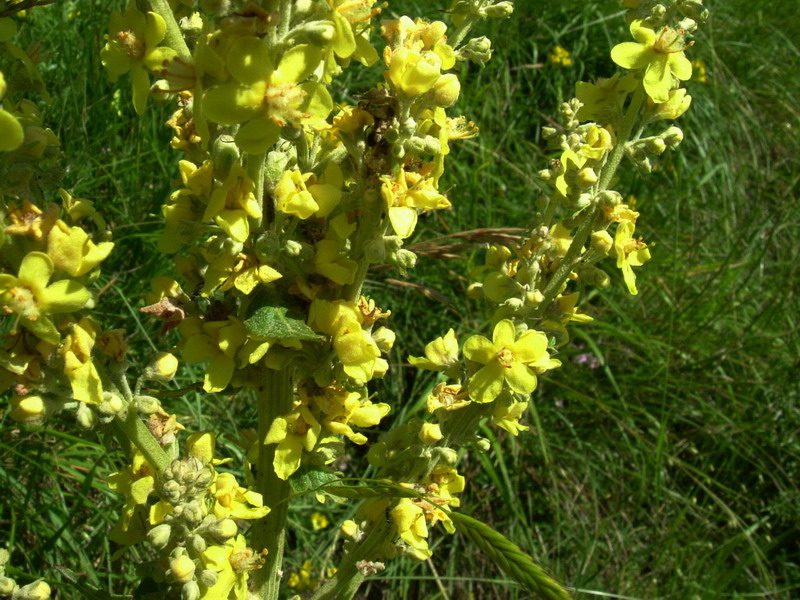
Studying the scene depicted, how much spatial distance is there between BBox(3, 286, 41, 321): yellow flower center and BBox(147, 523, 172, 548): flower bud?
470 millimetres

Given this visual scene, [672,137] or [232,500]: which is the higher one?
[672,137]

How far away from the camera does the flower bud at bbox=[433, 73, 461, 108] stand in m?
1.21

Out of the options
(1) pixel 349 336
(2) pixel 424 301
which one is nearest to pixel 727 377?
(2) pixel 424 301

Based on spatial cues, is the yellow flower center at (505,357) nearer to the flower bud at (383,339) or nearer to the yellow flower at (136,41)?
the flower bud at (383,339)

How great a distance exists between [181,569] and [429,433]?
0.52 metres

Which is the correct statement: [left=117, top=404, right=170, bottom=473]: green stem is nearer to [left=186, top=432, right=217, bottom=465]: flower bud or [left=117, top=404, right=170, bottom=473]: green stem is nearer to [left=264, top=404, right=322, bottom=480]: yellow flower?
[left=186, top=432, right=217, bottom=465]: flower bud

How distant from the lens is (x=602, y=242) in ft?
4.77

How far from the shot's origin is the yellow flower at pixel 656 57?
1.41m

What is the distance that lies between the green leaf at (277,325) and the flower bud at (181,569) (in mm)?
411

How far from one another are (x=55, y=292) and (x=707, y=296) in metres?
3.59

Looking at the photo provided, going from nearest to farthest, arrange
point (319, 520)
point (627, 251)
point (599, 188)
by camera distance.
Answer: point (599, 188), point (627, 251), point (319, 520)

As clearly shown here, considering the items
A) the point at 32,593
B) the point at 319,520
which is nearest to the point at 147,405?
the point at 32,593

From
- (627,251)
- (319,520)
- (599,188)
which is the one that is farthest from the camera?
(319,520)

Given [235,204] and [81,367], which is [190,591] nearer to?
[81,367]
